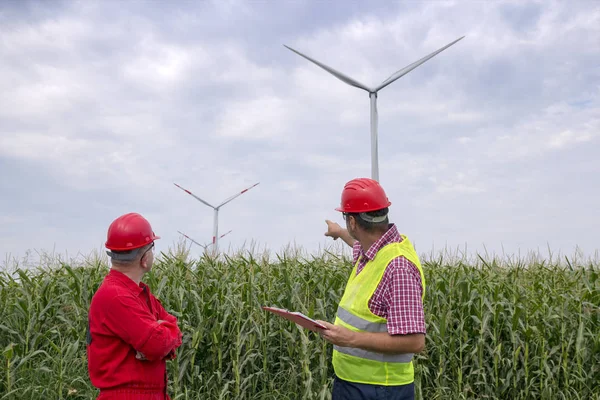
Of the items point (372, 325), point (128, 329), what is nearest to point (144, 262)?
point (128, 329)

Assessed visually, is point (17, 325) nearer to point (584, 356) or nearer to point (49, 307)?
point (49, 307)

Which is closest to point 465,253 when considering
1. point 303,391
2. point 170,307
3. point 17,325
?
point 303,391

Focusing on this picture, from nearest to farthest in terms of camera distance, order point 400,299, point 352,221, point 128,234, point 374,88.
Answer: point 400,299 → point 128,234 → point 352,221 → point 374,88

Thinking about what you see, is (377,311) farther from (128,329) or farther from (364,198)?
(128,329)

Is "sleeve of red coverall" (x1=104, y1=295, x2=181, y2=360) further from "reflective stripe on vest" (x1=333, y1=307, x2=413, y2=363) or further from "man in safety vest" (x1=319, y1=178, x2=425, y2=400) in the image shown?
"reflective stripe on vest" (x1=333, y1=307, x2=413, y2=363)

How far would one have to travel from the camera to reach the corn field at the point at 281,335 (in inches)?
260

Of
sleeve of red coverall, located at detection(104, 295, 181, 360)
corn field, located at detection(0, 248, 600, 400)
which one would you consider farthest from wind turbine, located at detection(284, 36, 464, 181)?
sleeve of red coverall, located at detection(104, 295, 181, 360)

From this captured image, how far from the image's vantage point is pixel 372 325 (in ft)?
10.9

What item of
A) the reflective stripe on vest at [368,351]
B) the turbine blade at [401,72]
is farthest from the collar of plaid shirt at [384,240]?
the turbine blade at [401,72]

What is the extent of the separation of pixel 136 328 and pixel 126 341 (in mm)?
130

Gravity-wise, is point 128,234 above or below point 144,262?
above

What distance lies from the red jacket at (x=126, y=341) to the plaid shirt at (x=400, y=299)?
119 centimetres

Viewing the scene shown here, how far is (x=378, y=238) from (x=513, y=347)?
4.65 meters

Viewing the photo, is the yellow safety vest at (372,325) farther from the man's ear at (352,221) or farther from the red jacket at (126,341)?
the red jacket at (126,341)
